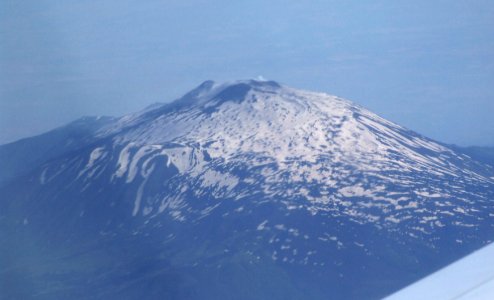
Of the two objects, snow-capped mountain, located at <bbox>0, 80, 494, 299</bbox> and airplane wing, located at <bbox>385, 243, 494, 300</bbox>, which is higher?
airplane wing, located at <bbox>385, 243, 494, 300</bbox>

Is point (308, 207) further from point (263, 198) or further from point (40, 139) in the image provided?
point (40, 139)

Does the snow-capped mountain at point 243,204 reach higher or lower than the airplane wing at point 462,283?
lower

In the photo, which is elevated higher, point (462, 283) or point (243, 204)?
point (462, 283)

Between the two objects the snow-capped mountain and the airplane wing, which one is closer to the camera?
the airplane wing

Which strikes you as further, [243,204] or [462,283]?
[243,204]

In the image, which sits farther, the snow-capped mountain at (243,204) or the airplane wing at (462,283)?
the snow-capped mountain at (243,204)

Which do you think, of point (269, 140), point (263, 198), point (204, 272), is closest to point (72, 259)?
point (204, 272)

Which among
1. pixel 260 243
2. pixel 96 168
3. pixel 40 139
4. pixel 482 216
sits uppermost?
pixel 40 139

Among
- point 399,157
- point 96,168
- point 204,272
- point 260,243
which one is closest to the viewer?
point 204,272
